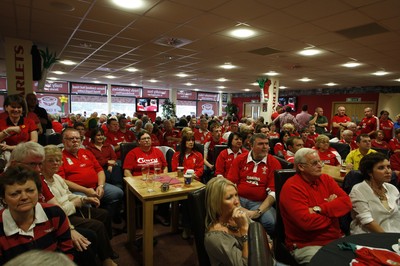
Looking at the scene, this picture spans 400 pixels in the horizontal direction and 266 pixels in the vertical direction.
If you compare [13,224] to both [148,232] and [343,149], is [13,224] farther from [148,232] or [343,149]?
[343,149]

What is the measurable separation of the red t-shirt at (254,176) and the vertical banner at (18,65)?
4952 millimetres

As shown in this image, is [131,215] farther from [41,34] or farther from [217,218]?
[41,34]

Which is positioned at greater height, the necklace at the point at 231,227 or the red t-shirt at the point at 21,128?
the red t-shirt at the point at 21,128

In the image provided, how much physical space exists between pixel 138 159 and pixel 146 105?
501 inches

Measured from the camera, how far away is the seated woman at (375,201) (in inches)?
77.8

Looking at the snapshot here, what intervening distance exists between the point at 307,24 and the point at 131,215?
3.70m

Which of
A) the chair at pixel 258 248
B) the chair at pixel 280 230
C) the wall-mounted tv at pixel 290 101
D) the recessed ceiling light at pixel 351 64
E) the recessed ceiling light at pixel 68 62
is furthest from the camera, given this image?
the wall-mounted tv at pixel 290 101

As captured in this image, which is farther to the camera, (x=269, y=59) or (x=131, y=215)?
(x=269, y=59)

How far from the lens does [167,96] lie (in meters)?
17.0

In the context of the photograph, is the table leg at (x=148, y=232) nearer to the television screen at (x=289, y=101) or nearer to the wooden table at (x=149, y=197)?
the wooden table at (x=149, y=197)

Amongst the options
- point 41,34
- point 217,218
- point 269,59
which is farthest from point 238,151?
point 41,34

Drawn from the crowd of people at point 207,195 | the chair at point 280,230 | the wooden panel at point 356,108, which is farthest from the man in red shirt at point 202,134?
the wooden panel at point 356,108

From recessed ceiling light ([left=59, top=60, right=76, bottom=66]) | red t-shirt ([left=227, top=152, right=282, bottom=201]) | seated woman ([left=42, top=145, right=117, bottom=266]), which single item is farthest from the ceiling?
seated woman ([left=42, top=145, right=117, bottom=266])

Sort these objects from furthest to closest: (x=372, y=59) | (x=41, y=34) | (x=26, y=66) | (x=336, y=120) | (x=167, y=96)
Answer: (x=167, y=96), (x=336, y=120), (x=372, y=59), (x=26, y=66), (x=41, y=34)
